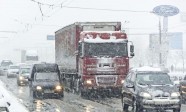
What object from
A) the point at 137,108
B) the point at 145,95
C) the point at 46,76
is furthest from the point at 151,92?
the point at 46,76

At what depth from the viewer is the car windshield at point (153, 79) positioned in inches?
733

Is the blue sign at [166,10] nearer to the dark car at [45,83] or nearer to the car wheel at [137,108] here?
the dark car at [45,83]

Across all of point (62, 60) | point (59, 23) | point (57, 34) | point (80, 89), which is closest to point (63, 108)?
point (80, 89)

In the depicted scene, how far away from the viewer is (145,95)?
17531mm

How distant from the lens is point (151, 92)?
57.6 feet

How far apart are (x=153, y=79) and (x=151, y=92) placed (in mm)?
1399

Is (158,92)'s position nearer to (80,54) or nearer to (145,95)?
(145,95)

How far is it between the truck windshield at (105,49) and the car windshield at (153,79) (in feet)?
27.4

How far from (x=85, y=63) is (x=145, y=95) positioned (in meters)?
10.1

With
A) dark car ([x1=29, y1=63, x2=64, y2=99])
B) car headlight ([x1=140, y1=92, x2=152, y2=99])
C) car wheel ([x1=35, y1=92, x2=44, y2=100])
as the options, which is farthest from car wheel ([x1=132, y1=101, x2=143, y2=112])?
car wheel ([x1=35, y1=92, x2=44, y2=100])

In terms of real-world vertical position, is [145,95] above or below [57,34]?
below

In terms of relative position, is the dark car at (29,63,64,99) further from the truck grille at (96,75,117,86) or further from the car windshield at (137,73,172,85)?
the car windshield at (137,73,172,85)

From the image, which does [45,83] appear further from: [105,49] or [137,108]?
[137,108]

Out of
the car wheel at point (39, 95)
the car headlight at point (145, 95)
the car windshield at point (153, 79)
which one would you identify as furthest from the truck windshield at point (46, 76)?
the car headlight at point (145, 95)
